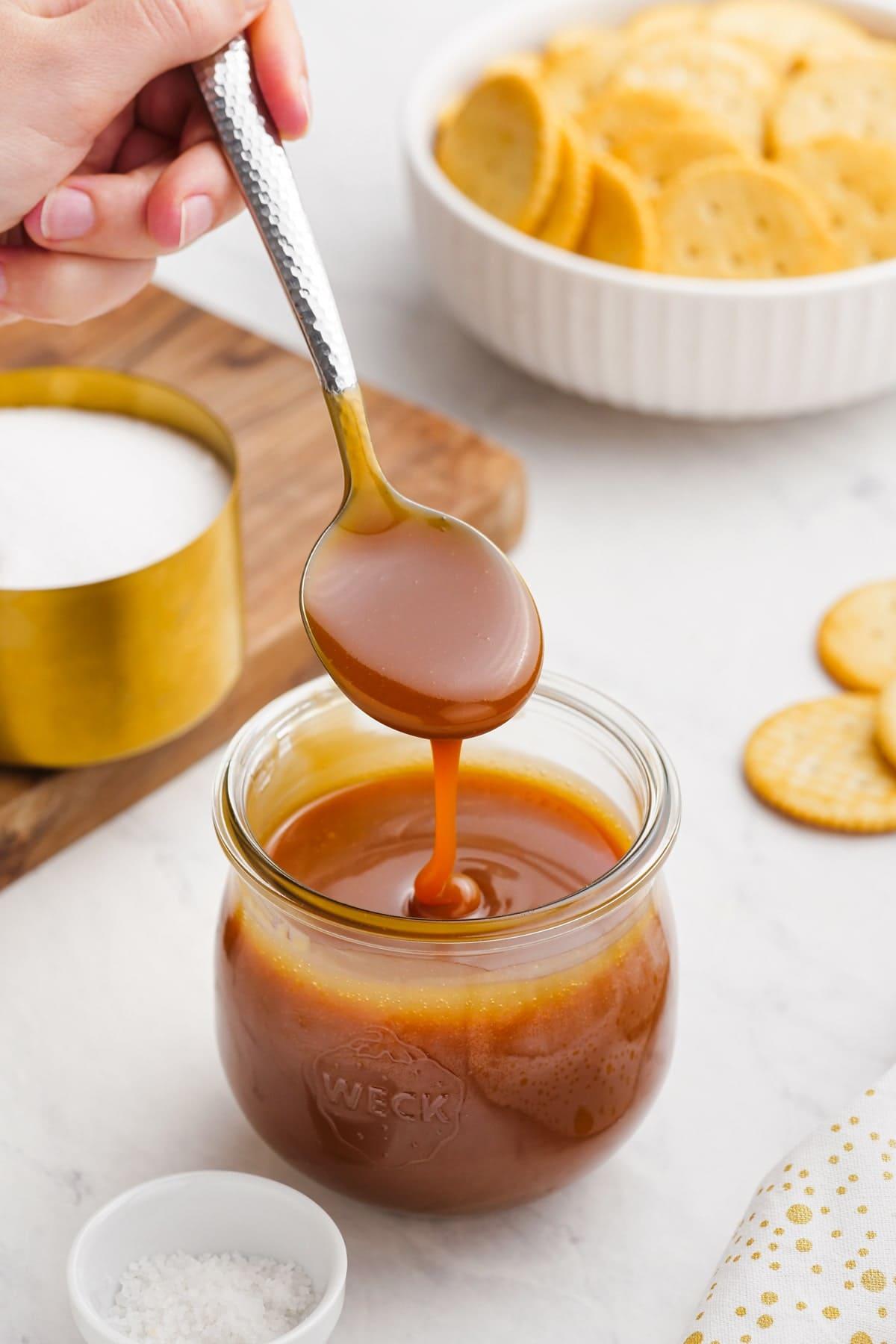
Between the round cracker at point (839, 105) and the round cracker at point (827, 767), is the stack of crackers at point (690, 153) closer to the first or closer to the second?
the round cracker at point (839, 105)

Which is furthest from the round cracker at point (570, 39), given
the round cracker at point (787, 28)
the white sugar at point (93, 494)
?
the white sugar at point (93, 494)

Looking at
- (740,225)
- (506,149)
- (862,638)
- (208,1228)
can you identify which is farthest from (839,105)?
(208,1228)

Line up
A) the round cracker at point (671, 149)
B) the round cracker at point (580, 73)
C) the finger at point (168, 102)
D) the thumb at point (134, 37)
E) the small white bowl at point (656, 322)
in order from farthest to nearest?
the round cracker at point (580, 73), the round cracker at point (671, 149), the small white bowl at point (656, 322), the finger at point (168, 102), the thumb at point (134, 37)

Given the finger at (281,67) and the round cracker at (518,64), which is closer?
the finger at (281,67)

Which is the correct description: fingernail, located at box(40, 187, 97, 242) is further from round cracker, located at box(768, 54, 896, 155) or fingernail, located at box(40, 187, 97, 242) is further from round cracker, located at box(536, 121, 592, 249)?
round cracker, located at box(768, 54, 896, 155)

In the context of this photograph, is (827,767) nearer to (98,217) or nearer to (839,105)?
(98,217)

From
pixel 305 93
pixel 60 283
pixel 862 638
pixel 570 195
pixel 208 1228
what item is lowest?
pixel 862 638
